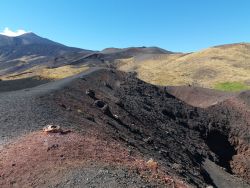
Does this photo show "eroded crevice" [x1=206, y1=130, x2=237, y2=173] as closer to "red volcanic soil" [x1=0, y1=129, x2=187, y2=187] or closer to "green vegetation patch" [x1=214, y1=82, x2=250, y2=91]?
"red volcanic soil" [x1=0, y1=129, x2=187, y2=187]

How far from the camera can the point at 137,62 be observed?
132000 mm

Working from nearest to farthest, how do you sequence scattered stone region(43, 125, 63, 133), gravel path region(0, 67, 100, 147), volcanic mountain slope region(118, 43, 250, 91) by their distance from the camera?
scattered stone region(43, 125, 63, 133), gravel path region(0, 67, 100, 147), volcanic mountain slope region(118, 43, 250, 91)

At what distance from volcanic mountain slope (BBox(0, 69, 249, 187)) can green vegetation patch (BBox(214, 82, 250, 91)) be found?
27.0m

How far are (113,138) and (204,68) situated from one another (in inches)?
3281

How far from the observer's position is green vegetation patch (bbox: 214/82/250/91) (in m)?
82.0

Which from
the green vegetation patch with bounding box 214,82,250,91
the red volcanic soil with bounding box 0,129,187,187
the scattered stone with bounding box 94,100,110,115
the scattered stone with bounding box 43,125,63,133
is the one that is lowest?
the green vegetation patch with bounding box 214,82,250,91

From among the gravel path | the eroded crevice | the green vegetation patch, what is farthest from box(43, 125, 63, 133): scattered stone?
the green vegetation patch

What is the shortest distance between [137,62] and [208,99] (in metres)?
71.3

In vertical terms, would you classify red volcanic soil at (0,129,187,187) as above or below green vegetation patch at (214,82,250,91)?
above

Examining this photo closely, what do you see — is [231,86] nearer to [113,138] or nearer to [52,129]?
[113,138]

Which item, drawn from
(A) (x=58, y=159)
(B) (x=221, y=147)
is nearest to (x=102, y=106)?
(A) (x=58, y=159)

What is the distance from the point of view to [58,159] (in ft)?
66.1

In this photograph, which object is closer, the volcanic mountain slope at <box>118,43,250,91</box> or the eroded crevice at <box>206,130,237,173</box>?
the eroded crevice at <box>206,130,237,173</box>

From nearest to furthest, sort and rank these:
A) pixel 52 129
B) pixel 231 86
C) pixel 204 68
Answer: pixel 52 129 < pixel 231 86 < pixel 204 68
